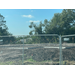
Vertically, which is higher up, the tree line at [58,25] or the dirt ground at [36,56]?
the tree line at [58,25]

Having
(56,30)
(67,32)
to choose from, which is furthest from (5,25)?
(67,32)

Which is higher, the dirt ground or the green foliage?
the green foliage

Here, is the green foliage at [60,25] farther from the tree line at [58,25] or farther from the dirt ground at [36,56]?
the dirt ground at [36,56]

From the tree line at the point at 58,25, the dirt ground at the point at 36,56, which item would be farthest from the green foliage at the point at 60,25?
the dirt ground at the point at 36,56

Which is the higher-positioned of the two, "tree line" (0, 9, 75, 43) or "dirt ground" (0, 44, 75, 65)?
"tree line" (0, 9, 75, 43)

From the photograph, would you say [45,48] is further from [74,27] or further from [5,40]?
[74,27]

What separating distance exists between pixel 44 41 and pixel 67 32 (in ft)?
64.1

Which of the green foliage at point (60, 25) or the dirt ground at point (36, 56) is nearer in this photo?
the dirt ground at point (36, 56)

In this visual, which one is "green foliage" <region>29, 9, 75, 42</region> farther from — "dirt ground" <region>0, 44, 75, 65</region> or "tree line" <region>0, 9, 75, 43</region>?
"dirt ground" <region>0, 44, 75, 65</region>

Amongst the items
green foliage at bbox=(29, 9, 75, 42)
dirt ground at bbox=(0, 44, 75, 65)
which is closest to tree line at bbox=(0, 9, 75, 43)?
green foliage at bbox=(29, 9, 75, 42)

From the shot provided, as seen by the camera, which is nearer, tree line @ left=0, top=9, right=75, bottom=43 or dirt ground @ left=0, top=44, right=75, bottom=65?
dirt ground @ left=0, top=44, right=75, bottom=65

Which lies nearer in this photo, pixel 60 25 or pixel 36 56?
pixel 36 56

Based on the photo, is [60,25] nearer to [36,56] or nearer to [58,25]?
[58,25]

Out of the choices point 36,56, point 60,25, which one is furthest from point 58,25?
point 36,56
